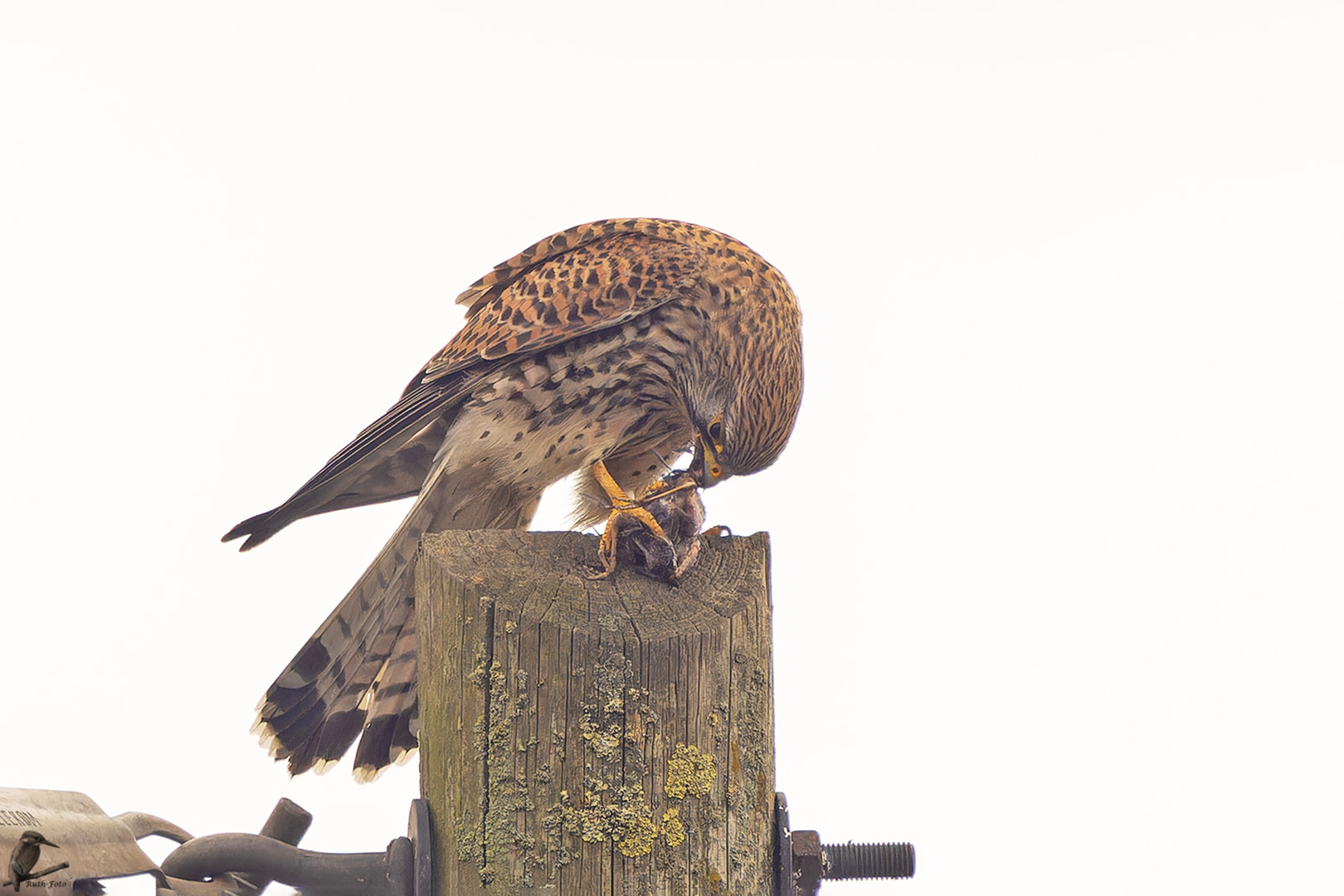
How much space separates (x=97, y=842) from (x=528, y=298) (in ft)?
5.12

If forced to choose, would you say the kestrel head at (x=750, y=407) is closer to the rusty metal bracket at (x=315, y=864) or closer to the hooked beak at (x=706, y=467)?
the hooked beak at (x=706, y=467)

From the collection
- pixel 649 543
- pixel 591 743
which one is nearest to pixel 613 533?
pixel 649 543

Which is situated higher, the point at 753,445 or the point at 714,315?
the point at 714,315

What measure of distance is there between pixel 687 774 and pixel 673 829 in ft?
0.23

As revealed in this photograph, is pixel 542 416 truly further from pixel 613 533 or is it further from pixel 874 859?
pixel 874 859

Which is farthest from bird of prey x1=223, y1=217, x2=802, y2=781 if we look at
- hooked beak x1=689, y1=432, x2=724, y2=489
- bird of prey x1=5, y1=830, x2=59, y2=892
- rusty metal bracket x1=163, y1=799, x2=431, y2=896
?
bird of prey x1=5, y1=830, x2=59, y2=892

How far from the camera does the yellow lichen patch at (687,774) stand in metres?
1.69

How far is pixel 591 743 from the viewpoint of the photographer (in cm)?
168

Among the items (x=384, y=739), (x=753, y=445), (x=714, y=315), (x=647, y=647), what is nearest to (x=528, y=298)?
(x=714, y=315)

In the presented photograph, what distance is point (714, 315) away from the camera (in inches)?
113

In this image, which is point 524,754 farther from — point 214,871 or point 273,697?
point 273,697

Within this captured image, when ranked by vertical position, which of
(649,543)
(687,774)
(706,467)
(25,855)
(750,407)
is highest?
(750,407)

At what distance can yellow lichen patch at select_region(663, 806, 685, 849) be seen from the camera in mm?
1683

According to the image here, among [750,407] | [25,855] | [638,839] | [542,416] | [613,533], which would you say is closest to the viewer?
[25,855]
